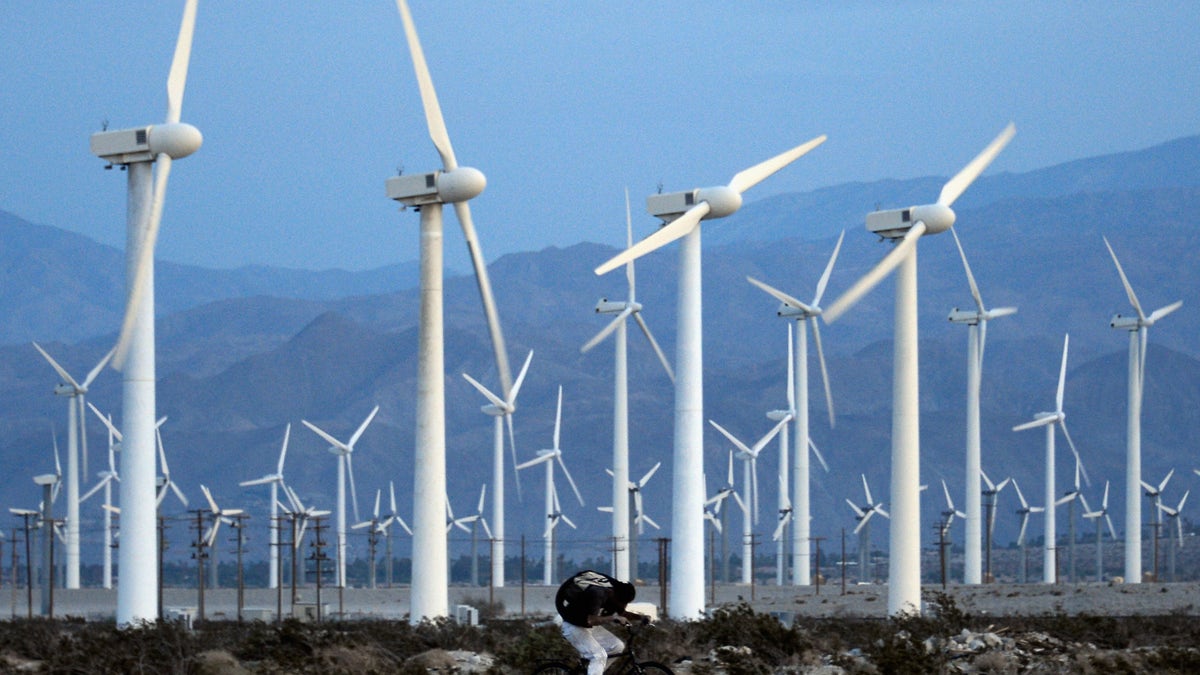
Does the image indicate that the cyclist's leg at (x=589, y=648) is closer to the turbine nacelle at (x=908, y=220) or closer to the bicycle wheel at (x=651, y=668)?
the bicycle wheel at (x=651, y=668)

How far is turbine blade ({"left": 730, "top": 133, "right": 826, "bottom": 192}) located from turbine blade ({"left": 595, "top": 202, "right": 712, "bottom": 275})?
2174 mm

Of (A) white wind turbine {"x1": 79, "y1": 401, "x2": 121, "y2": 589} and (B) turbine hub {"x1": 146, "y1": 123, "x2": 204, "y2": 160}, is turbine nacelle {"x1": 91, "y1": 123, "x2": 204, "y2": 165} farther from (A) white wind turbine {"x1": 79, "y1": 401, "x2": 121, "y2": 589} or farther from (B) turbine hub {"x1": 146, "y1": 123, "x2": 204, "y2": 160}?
(A) white wind turbine {"x1": 79, "y1": 401, "x2": 121, "y2": 589}

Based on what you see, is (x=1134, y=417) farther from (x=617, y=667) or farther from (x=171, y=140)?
(x=617, y=667)

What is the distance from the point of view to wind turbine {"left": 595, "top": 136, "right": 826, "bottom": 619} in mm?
49875

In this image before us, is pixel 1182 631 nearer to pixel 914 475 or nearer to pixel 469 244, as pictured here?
pixel 914 475

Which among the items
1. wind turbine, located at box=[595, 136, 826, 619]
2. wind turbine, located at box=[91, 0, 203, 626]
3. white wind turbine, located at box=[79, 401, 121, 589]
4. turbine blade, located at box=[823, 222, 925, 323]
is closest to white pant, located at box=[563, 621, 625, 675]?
turbine blade, located at box=[823, 222, 925, 323]

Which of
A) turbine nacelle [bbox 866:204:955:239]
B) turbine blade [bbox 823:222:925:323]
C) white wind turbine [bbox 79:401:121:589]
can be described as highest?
turbine nacelle [bbox 866:204:955:239]

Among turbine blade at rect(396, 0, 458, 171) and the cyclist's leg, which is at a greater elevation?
turbine blade at rect(396, 0, 458, 171)

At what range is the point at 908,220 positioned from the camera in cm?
5012

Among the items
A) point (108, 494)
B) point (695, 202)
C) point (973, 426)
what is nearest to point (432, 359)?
point (695, 202)

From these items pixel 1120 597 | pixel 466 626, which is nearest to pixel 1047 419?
pixel 1120 597

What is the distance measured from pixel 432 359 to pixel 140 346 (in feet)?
23.5

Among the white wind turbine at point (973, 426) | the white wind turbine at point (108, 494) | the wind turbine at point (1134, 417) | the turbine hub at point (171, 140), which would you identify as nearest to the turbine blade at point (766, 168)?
the turbine hub at point (171, 140)

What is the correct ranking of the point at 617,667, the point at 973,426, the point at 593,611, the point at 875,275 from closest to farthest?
the point at 593,611
the point at 617,667
the point at 875,275
the point at 973,426
